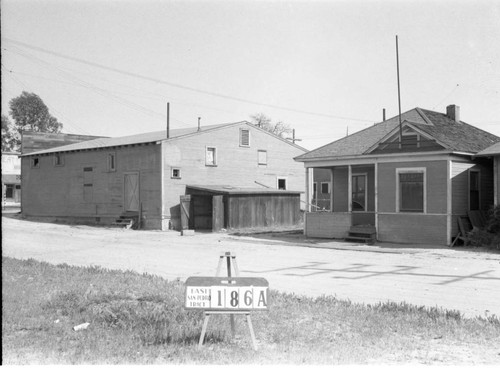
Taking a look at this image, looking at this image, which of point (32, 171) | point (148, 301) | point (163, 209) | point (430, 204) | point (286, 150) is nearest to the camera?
point (148, 301)

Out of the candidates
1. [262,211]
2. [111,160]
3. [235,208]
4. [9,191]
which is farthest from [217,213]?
[9,191]

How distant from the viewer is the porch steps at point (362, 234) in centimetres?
2253

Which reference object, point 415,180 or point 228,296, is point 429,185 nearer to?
point 415,180

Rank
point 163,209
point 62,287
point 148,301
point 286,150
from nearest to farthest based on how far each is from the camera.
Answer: point 148,301
point 62,287
point 163,209
point 286,150

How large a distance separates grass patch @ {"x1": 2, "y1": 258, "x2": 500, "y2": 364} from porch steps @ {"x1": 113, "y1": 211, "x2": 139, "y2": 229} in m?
22.9

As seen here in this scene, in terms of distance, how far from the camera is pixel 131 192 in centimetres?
3375

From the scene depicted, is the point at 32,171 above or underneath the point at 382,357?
above

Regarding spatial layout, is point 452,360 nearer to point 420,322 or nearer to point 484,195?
point 420,322

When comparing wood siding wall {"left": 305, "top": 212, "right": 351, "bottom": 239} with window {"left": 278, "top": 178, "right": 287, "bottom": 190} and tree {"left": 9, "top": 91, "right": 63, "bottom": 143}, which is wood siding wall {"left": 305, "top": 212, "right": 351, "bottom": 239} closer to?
window {"left": 278, "top": 178, "right": 287, "bottom": 190}

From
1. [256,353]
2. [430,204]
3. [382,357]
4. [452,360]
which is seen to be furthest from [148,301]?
[430,204]

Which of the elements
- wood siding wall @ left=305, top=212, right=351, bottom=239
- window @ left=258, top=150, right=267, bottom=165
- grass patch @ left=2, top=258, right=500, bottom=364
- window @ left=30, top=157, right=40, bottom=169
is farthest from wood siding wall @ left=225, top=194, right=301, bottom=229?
grass patch @ left=2, top=258, right=500, bottom=364

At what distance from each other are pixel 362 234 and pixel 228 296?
17524 millimetres

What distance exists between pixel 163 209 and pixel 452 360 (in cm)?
2648

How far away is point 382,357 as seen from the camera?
20.2ft
